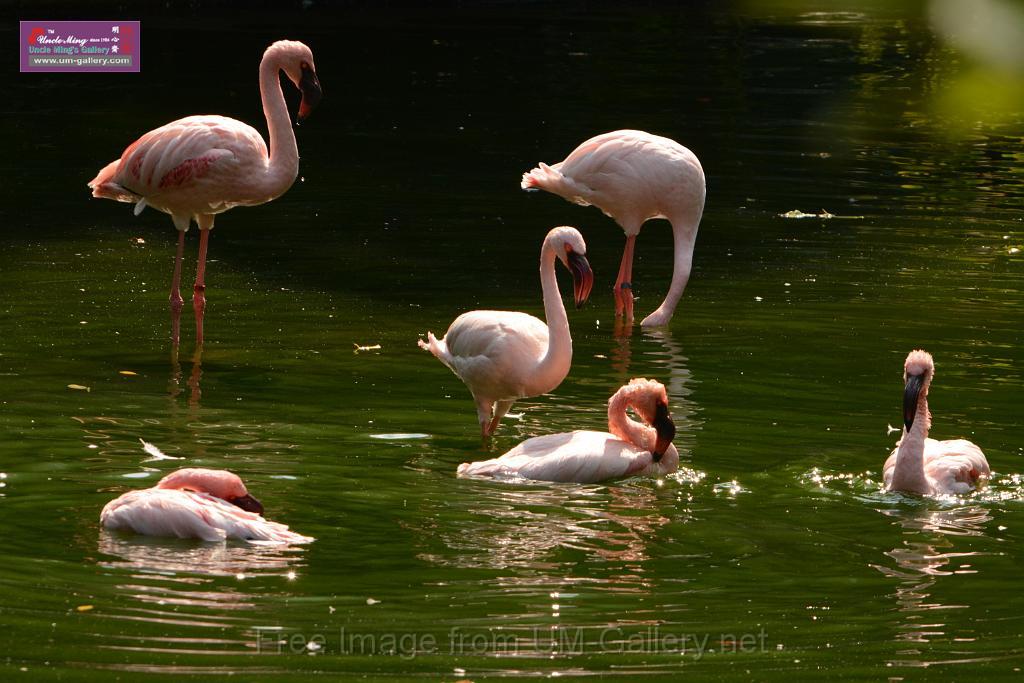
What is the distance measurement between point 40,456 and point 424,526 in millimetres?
2019

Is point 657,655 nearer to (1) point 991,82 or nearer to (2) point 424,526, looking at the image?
(2) point 424,526

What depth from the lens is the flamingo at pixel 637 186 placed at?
11695 mm

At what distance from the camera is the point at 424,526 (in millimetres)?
6766

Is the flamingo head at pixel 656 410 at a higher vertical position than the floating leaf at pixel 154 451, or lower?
higher

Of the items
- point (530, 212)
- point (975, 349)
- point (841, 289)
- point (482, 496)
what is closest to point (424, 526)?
point (482, 496)

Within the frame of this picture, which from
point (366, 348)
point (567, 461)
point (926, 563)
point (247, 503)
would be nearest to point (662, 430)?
point (567, 461)

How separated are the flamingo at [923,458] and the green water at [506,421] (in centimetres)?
10

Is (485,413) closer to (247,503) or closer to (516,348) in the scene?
(516,348)

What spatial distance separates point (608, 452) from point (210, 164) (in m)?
3.83

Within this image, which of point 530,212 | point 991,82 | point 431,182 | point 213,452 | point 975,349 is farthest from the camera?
point 431,182

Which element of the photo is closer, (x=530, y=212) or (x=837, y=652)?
→ (x=837, y=652)

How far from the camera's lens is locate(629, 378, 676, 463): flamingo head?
7680 mm

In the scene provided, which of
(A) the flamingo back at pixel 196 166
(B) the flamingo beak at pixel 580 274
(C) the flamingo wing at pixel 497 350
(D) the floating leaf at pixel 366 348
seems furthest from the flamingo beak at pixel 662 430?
(A) the flamingo back at pixel 196 166

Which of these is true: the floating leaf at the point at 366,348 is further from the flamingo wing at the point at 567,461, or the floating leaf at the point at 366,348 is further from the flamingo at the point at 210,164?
the flamingo wing at the point at 567,461
